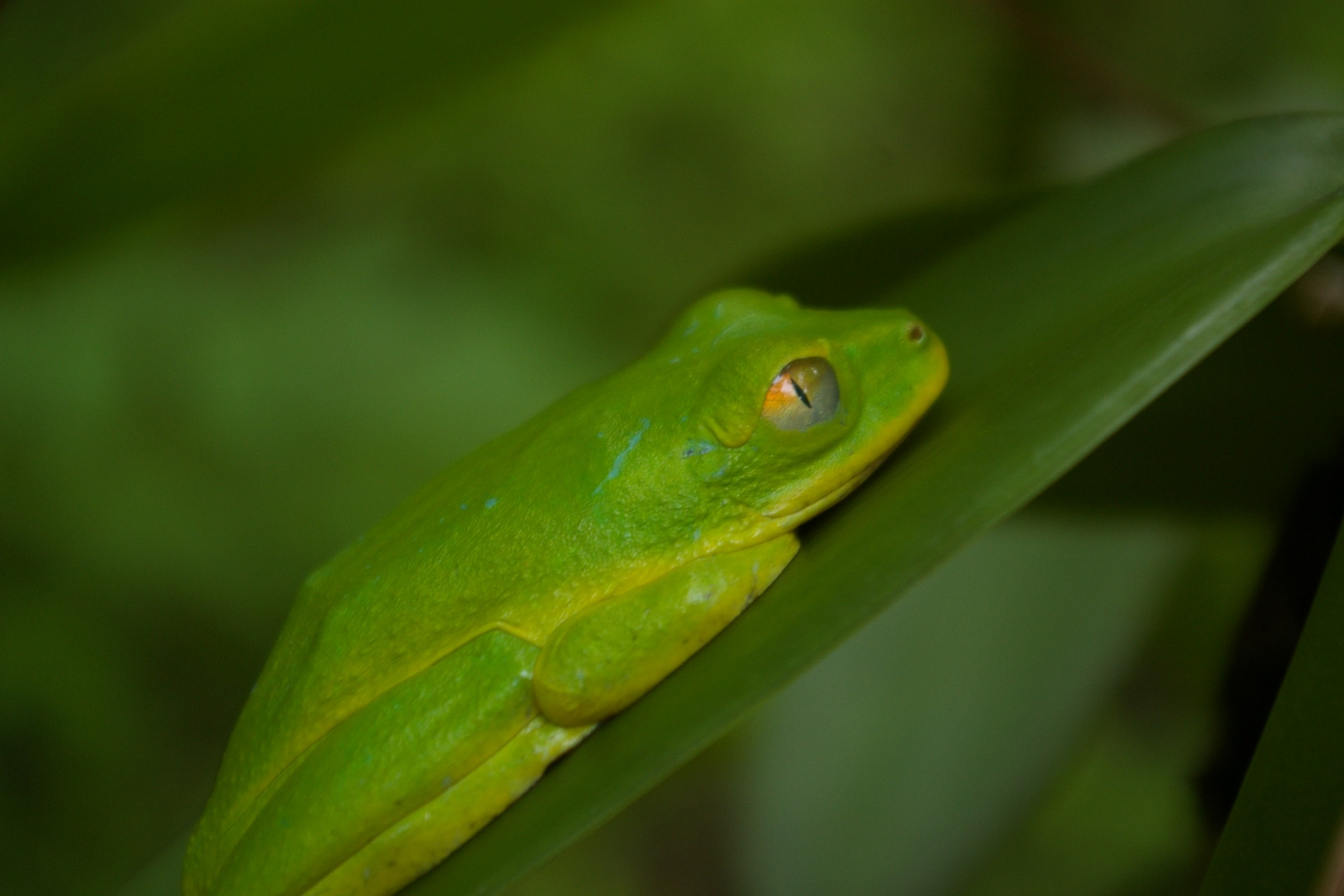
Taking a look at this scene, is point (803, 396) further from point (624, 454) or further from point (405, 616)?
point (405, 616)

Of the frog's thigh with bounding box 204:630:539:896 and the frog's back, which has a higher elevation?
the frog's back

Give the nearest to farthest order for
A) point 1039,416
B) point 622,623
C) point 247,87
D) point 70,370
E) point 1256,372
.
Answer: point 1039,416 < point 622,623 < point 1256,372 < point 247,87 < point 70,370

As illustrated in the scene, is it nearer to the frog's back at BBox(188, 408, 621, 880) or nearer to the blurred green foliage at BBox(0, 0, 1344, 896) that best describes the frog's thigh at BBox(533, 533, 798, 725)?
the frog's back at BBox(188, 408, 621, 880)

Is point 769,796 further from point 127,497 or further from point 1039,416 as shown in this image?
point 127,497

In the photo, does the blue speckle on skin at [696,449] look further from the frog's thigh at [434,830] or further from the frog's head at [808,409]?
the frog's thigh at [434,830]

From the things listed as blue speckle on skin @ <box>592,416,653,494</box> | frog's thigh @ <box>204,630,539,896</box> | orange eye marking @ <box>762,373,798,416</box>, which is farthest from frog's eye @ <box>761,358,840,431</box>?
frog's thigh @ <box>204,630,539,896</box>

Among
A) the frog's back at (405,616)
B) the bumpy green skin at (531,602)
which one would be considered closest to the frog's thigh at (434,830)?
the bumpy green skin at (531,602)

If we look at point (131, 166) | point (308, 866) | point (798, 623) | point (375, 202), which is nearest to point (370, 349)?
point (375, 202)
